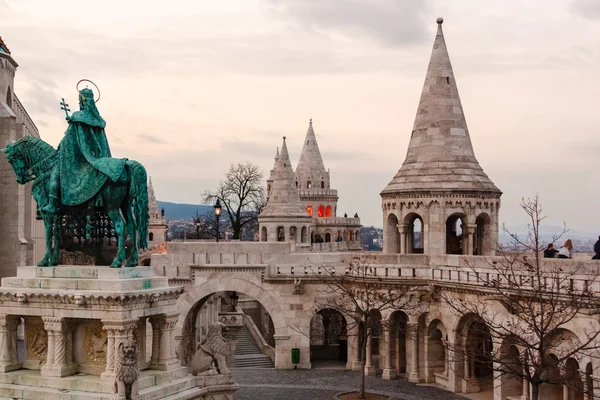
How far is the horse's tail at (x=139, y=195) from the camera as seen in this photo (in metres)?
14.1

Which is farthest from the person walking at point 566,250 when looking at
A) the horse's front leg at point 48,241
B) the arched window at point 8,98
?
the arched window at point 8,98

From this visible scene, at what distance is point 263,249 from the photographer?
28766 millimetres

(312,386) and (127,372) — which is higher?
(127,372)

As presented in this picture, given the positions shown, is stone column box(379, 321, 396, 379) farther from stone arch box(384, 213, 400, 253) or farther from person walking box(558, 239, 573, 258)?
person walking box(558, 239, 573, 258)

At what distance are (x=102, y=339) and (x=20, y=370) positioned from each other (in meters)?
1.70

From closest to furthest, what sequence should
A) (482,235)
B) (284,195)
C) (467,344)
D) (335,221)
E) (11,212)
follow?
(467,344) → (482,235) → (11,212) → (284,195) → (335,221)

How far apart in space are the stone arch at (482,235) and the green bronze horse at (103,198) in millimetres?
16131

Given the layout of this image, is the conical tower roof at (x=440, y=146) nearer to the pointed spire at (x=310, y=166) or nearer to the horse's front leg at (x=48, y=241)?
the horse's front leg at (x=48, y=241)

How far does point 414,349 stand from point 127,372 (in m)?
14.8

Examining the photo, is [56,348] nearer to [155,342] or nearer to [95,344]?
[95,344]

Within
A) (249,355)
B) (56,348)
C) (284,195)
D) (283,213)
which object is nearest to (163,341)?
(56,348)

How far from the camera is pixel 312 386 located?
996 inches

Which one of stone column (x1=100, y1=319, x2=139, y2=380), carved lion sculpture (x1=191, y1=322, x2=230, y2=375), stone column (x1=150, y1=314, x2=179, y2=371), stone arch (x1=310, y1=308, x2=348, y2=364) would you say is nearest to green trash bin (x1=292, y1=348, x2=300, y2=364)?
stone arch (x1=310, y1=308, x2=348, y2=364)

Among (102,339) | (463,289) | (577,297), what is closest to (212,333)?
(102,339)
